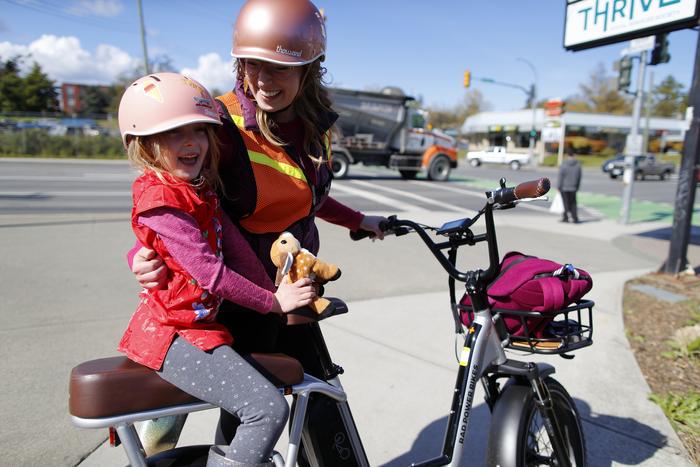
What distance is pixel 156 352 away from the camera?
1.43m

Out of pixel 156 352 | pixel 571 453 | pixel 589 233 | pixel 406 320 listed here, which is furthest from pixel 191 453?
pixel 589 233

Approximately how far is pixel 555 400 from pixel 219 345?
146 cm

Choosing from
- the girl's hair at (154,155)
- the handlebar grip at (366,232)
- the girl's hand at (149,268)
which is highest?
the girl's hair at (154,155)

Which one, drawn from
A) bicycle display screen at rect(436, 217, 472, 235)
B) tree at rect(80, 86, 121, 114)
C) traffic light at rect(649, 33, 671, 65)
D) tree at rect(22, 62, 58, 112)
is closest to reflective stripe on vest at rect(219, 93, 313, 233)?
bicycle display screen at rect(436, 217, 472, 235)

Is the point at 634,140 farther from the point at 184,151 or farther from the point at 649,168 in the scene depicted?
the point at 649,168

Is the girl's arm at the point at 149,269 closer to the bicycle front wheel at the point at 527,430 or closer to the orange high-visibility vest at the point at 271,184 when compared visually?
the orange high-visibility vest at the point at 271,184

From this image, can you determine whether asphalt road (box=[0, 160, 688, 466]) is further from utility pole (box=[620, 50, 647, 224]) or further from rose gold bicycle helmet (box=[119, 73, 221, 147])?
utility pole (box=[620, 50, 647, 224])

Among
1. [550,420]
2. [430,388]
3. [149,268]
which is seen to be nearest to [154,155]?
[149,268]

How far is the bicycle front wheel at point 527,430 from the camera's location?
6.38ft

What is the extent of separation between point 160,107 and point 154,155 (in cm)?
15

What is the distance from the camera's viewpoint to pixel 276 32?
160 cm

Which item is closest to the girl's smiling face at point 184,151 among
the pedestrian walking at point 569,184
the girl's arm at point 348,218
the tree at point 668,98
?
the girl's arm at point 348,218

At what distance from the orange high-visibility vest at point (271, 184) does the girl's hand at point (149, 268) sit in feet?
1.16

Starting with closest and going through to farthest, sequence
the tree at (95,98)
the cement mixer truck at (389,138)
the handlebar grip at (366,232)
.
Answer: the handlebar grip at (366,232) → the cement mixer truck at (389,138) → the tree at (95,98)
